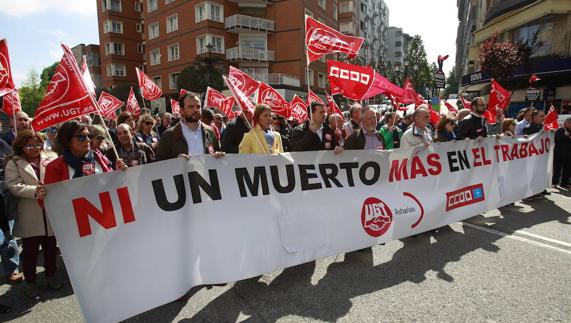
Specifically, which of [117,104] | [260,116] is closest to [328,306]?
[260,116]

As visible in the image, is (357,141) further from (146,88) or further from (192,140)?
(146,88)

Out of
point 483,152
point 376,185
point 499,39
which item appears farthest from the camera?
point 499,39

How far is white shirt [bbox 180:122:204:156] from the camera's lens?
4.01 m

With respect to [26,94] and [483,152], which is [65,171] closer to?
[483,152]

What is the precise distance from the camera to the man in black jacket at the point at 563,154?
8.23 metres

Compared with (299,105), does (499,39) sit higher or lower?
higher

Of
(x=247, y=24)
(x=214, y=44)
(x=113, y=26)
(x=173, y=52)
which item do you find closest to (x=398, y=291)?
(x=214, y=44)

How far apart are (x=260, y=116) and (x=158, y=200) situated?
74.0 inches

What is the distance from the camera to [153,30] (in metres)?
39.1

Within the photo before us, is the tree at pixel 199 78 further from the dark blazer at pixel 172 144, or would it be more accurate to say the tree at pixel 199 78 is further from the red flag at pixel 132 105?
the dark blazer at pixel 172 144

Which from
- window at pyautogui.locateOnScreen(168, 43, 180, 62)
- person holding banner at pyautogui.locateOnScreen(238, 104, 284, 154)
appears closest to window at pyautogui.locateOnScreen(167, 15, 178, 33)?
window at pyautogui.locateOnScreen(168, 43, 180, 62)

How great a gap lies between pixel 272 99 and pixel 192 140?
5.60 m

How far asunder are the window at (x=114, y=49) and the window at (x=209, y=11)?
18.1 metres

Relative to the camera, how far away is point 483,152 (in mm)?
5730
